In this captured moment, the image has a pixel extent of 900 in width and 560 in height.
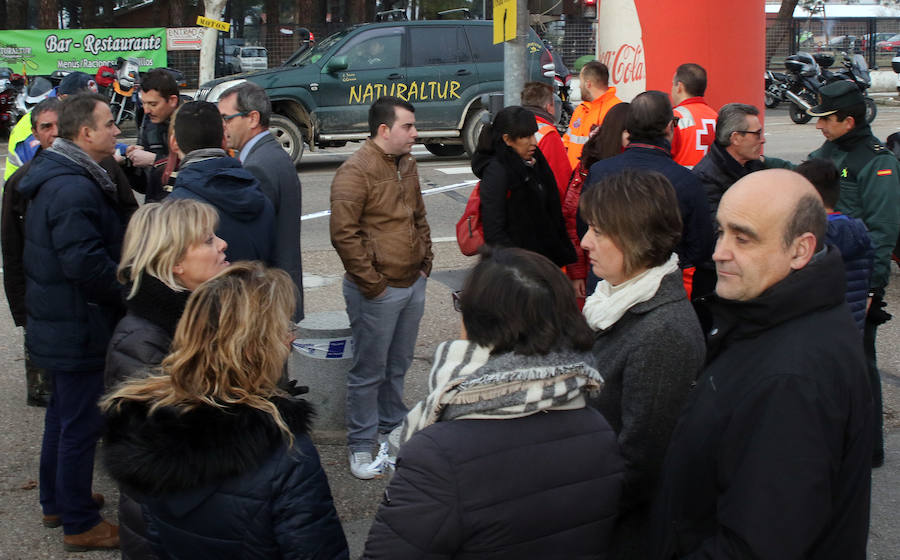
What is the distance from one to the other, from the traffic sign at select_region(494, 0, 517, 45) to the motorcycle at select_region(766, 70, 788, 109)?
1799 centimetres

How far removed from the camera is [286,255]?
467cm

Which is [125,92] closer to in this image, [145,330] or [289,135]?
[289,135]

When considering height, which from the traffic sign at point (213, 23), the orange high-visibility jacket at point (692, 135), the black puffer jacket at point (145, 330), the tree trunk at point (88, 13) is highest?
the tree trunk at point (88, 13)

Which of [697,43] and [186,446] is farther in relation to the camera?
[697,43]

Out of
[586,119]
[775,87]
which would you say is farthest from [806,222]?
[775,87]

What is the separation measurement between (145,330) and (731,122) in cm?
334

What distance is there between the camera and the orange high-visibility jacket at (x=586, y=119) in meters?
7.65

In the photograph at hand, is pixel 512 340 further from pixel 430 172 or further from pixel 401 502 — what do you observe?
pixel 430 172

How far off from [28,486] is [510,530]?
3350 millimetres

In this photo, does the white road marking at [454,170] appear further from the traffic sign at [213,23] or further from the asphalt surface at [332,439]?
the traffic sign at [213,23]

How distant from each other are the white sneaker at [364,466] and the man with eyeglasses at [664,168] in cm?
136

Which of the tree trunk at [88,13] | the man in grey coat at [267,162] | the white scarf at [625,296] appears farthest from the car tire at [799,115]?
the tree trunk at [88,13]

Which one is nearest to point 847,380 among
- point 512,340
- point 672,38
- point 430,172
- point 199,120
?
point 512,340

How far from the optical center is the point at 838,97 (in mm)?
5094
